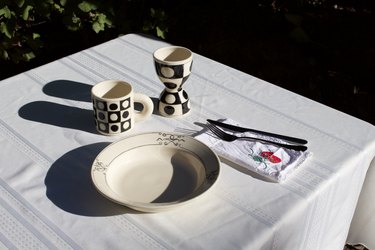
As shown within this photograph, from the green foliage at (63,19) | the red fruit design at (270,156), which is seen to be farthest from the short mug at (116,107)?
the green foliage at (63,19)

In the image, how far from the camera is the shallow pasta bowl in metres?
0.98

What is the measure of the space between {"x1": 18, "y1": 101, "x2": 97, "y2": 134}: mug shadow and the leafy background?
35.4 inches

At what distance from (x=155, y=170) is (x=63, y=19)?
1.24 metres

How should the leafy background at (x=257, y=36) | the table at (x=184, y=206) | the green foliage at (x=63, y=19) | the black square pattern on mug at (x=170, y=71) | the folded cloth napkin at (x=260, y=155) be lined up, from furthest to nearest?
the leafy background at (x=257, y=36) < the green foliage at (x=63, y=19) < the black square pattern on mug at (x=170, y=71) < the folded cloth napkin at (x=260, y=155) < the table at (x=184, y=206)

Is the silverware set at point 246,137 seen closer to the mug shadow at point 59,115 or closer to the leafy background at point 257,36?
the mug shadow at point 59,115

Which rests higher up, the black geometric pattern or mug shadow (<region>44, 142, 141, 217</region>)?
the black geometric pattern

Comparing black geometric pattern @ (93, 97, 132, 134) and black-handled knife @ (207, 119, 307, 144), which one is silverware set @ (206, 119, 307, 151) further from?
black geometric pattern @ (93, 97, 132, 134)

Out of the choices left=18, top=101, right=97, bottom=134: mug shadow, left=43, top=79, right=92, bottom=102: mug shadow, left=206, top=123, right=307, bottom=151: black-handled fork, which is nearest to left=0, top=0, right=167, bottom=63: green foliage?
left=43, top=79, right=92, bottom=102: mug shadow

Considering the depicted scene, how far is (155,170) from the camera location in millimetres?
1082

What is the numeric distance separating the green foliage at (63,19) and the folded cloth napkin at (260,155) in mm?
1089

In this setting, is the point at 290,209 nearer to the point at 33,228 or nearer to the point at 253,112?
the point at 253,112

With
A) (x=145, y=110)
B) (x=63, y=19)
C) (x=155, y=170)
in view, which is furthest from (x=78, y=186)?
(x=63, y=19)

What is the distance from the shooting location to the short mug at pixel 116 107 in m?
1.13

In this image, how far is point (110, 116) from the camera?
1.14 meters
